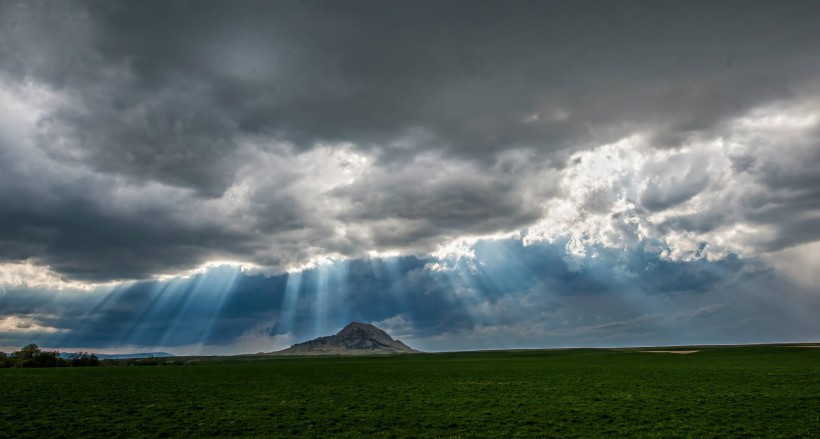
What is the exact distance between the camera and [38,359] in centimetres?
17712

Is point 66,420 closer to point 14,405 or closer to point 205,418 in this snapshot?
point 205,418

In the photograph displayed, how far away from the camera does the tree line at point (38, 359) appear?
175000mm

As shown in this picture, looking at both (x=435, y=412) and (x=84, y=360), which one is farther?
(x=84, y=360)

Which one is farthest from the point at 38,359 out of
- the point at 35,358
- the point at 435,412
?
the point at 435,412

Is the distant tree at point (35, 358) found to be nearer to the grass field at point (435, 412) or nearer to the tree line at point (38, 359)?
the tree line at point (38, 359)

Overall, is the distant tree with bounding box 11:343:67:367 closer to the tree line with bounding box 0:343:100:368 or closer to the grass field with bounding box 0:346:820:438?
the tree line with bounding box 0:343:100:368

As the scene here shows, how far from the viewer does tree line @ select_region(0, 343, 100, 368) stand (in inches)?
6890

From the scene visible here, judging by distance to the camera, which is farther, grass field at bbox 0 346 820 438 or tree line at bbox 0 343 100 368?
tree line at bbox 0 343 100 368

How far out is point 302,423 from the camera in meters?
38.1

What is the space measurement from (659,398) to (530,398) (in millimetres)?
13386

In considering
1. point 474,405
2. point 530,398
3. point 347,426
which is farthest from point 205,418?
point 530,398

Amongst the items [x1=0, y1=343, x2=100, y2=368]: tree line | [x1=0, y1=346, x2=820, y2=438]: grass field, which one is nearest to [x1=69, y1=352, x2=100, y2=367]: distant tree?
[x1=0, y1=343, x2=100, y2=368]: tree line

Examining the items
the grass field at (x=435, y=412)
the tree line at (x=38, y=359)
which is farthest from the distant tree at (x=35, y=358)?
the grass field at (x=435, y=412)

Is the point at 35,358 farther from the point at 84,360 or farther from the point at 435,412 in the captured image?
the point at 435,412
